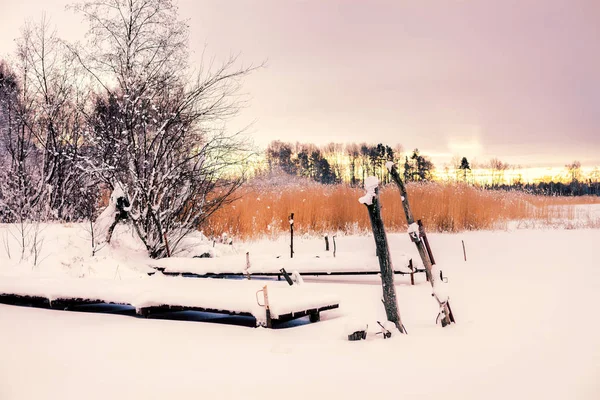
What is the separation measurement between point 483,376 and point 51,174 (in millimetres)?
14296

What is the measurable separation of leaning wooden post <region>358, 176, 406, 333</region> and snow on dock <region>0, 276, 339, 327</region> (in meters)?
1.13

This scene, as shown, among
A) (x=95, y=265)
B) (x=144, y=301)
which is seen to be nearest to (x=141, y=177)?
(x=95, y=265)

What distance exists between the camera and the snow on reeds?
1623 centimetres

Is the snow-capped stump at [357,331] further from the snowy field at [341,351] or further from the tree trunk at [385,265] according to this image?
the tree trunk at [385,265]

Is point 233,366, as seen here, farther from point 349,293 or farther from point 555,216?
point 555,216

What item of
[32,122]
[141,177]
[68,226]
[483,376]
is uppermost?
[32,122]

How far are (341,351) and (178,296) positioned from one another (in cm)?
251

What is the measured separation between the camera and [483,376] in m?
4.47

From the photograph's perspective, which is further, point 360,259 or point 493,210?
point 493,210

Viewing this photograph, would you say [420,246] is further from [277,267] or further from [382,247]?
[277,267]

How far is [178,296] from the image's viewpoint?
22.8 ft

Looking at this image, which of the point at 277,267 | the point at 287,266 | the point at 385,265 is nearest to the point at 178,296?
the point at 385,265

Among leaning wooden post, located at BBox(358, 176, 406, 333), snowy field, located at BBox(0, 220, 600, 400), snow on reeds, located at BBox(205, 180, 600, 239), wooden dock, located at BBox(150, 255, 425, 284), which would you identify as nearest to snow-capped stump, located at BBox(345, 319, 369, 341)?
snowy field, located at BBox(0, 220, 600, 400)

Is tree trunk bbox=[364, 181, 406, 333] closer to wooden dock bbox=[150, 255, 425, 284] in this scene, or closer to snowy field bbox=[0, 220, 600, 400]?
snowy field bbox=[0, 220, 600, 400]
